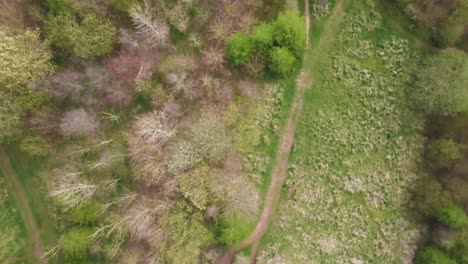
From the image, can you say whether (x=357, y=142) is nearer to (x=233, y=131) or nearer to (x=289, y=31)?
(x=233, y=131)

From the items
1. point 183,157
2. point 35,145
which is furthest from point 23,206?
point 183,157

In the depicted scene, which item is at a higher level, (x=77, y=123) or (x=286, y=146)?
(x=286, y=146)

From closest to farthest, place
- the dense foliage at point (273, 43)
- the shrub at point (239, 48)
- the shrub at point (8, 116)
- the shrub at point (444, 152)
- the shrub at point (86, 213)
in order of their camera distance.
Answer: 1. the shrub at point (8, 116)
2. the shrub at point (86, 213)
3. the dense foliage at point (273, 43)
4. the shrub at point (444, 152)
5. the shrub at point (239, 48)

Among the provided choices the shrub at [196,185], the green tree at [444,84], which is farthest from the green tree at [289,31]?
the shrub at [196,185]

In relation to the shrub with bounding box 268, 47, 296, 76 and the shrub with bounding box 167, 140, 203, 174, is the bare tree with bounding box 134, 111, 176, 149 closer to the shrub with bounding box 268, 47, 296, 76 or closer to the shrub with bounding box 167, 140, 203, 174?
the shrub with bounding box 167, 140, 203, 174

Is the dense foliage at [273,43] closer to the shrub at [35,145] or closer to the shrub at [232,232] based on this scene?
the shrub at [232,232]

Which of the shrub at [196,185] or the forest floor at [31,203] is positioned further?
the forest floor at [31,203]

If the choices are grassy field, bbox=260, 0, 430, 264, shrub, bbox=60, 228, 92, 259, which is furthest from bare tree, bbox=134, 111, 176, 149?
grassy field, bbox=260, 0, 430, 264
